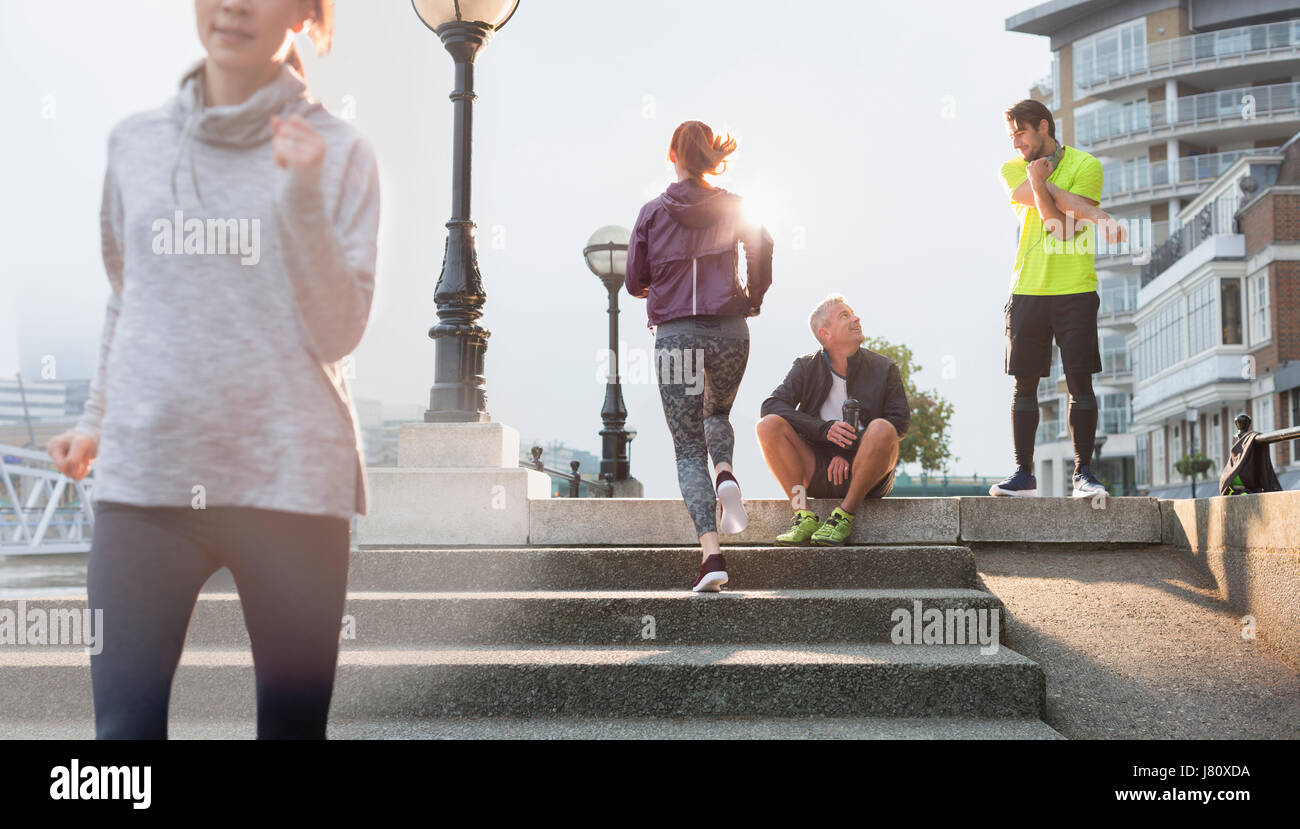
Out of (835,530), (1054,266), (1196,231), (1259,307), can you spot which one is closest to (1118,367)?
(1196,231)

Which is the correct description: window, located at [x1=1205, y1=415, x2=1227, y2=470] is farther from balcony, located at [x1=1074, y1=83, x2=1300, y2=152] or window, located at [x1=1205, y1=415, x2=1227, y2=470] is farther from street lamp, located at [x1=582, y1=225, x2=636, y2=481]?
street lamp, located at [x1=582, y1=225, x2=636, y2=481]

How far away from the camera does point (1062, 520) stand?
6.55 meters

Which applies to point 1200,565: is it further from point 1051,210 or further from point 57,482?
point 57,482

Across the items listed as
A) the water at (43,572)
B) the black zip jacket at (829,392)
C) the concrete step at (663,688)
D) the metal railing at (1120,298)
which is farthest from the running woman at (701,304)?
the metal railing at (1120,298)

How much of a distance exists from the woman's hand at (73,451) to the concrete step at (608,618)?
9.67ft

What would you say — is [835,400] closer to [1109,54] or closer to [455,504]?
[455,504]

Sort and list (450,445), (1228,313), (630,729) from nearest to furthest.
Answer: (630,729) < (450,445) < (1228,313)

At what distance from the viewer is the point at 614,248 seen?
13.8 metres

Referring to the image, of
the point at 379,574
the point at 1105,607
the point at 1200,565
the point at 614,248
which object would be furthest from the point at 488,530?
the point at 614,248

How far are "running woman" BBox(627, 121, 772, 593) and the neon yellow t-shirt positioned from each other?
79.0 inches

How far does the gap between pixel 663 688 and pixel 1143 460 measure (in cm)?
5213

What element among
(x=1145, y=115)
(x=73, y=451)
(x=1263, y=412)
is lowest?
(x=73, y=451)

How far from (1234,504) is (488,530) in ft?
13.4

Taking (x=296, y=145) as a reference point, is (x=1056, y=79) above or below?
above
